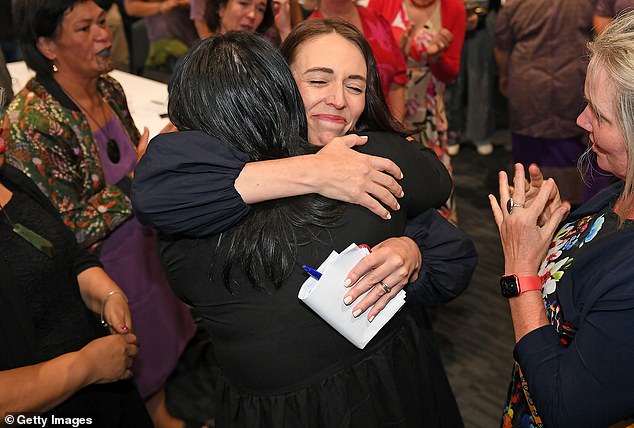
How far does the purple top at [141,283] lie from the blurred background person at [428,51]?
57.4 inches

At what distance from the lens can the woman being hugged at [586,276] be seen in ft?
3.70

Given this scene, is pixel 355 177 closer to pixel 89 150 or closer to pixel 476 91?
pixel 89 150

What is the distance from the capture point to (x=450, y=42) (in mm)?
3354

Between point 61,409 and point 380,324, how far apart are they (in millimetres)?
926

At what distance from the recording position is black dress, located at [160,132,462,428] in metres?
1.29

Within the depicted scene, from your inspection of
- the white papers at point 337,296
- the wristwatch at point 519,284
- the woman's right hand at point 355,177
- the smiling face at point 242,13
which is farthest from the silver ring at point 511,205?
the smiling face at point 242,13

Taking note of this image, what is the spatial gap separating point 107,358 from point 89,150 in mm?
889

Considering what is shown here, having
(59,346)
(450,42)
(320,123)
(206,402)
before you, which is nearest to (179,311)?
(206,402)

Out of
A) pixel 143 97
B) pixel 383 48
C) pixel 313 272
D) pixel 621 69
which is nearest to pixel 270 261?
pixel 313 272

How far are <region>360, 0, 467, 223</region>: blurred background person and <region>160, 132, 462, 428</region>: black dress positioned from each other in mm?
1929

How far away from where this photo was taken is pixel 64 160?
2.18 meters

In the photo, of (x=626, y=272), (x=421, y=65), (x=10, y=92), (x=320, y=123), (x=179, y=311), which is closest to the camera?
(x=626, y=272)

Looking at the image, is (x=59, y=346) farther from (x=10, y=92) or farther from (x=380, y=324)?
(x=380, y=324)

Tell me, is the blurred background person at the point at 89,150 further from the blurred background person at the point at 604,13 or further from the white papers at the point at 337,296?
the blurred background person at the point at 604,13
